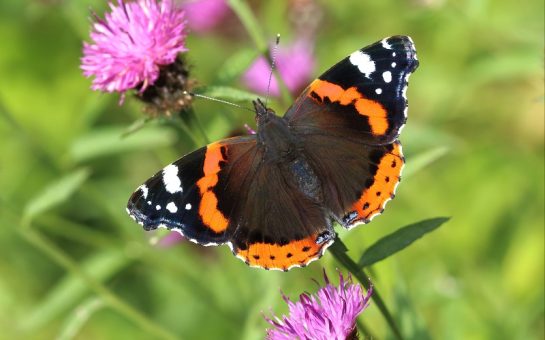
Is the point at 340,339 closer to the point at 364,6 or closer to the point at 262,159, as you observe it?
the point at 262,159

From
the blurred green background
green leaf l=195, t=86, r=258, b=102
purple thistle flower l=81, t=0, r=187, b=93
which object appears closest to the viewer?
green leaf l=195, t=86, r=258, b=102

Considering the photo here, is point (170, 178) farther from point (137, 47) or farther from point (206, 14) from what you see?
point (206, 14)

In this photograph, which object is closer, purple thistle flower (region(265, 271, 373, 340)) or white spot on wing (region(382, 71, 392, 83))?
purple thistle flower (region(265, 271, 373, 340))

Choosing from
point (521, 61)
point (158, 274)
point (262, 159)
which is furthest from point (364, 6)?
point (262, 159)

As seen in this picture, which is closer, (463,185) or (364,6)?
(463,185)

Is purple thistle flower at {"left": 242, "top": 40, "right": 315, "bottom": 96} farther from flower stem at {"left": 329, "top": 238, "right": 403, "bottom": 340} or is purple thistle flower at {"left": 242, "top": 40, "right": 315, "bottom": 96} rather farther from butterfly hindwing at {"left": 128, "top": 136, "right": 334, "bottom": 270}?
flower stem at {"left": 329, "top": 238, "right": 403, "bottom": 340}

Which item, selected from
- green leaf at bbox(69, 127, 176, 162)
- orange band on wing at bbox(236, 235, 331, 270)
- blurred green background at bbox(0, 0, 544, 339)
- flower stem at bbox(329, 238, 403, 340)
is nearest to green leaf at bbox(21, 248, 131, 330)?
blurred green background at bbox(0, 0, 544, 339)

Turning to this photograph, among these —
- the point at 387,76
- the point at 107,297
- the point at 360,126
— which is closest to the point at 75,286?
the point at 107,297
